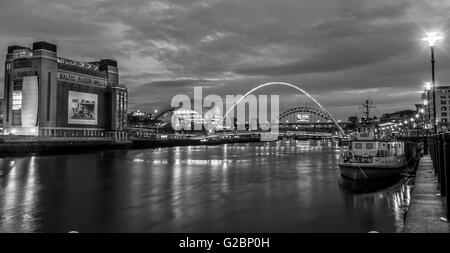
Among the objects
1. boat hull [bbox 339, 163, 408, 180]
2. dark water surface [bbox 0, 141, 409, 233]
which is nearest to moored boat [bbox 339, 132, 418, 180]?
boat hull [bbox 339, 163, 408, 180]

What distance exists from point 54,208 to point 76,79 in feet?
347

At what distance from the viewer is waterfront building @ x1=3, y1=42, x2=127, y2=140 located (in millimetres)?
100312

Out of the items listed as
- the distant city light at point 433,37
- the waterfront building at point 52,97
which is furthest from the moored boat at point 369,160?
the waterfront building at point 52,97

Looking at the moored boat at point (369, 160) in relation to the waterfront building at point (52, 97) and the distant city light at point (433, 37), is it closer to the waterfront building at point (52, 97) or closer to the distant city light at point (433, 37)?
the distant city light at point (433, 37)

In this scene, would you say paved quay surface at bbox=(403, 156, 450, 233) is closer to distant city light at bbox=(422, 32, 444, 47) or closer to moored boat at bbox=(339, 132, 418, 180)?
distant city light at bbox=(422, 32, 444, 47)

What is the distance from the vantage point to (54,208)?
66.7 feet

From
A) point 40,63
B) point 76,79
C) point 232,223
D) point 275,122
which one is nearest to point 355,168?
point 232,223

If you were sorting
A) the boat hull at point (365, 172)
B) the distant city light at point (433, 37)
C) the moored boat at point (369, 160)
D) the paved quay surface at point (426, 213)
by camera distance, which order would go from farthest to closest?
the moored boat at point (369, 160)
the boat hull at point (365, 172)
the distant city light at point (433, 37)
the paved quay surface at point (426, 213)

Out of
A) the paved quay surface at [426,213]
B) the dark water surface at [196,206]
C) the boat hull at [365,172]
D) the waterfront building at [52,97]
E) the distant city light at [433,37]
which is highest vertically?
the waterfront building at [52,97]

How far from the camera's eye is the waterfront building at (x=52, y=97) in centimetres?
10031

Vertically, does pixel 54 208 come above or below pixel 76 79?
below

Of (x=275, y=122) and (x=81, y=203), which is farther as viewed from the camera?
(x=275, y=122)
